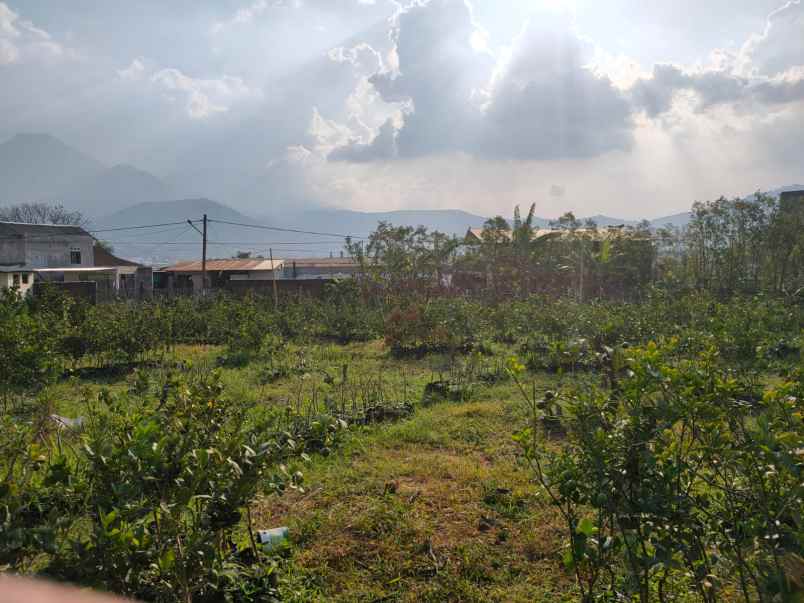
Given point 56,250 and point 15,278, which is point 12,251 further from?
point 15,278

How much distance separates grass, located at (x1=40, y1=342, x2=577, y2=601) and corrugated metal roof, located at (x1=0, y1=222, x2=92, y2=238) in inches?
1268

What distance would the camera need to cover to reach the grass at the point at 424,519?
3.56 meters

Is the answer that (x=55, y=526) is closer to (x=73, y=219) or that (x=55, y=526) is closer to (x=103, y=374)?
(x=103, y=374)

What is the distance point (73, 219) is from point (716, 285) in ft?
192

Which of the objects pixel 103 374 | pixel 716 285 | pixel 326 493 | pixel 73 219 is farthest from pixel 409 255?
pixel 73 219

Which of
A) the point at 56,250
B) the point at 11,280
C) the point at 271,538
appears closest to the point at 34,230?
the point at 56,250

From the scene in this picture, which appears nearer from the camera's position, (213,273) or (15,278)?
(15,278)

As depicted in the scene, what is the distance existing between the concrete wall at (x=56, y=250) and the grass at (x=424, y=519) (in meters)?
33.0

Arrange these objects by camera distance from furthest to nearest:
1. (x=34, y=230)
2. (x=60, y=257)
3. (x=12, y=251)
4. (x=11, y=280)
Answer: (x=60, y=257) → (x=34, y=230) → (x=12, y=251) → (x=11, y=280)

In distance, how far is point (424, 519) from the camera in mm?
4430

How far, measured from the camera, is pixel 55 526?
209 cm

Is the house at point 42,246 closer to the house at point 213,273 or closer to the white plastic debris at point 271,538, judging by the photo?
the house at point 213,273

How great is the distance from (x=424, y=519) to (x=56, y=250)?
36.3m

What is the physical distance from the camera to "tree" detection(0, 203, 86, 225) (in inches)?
2259
